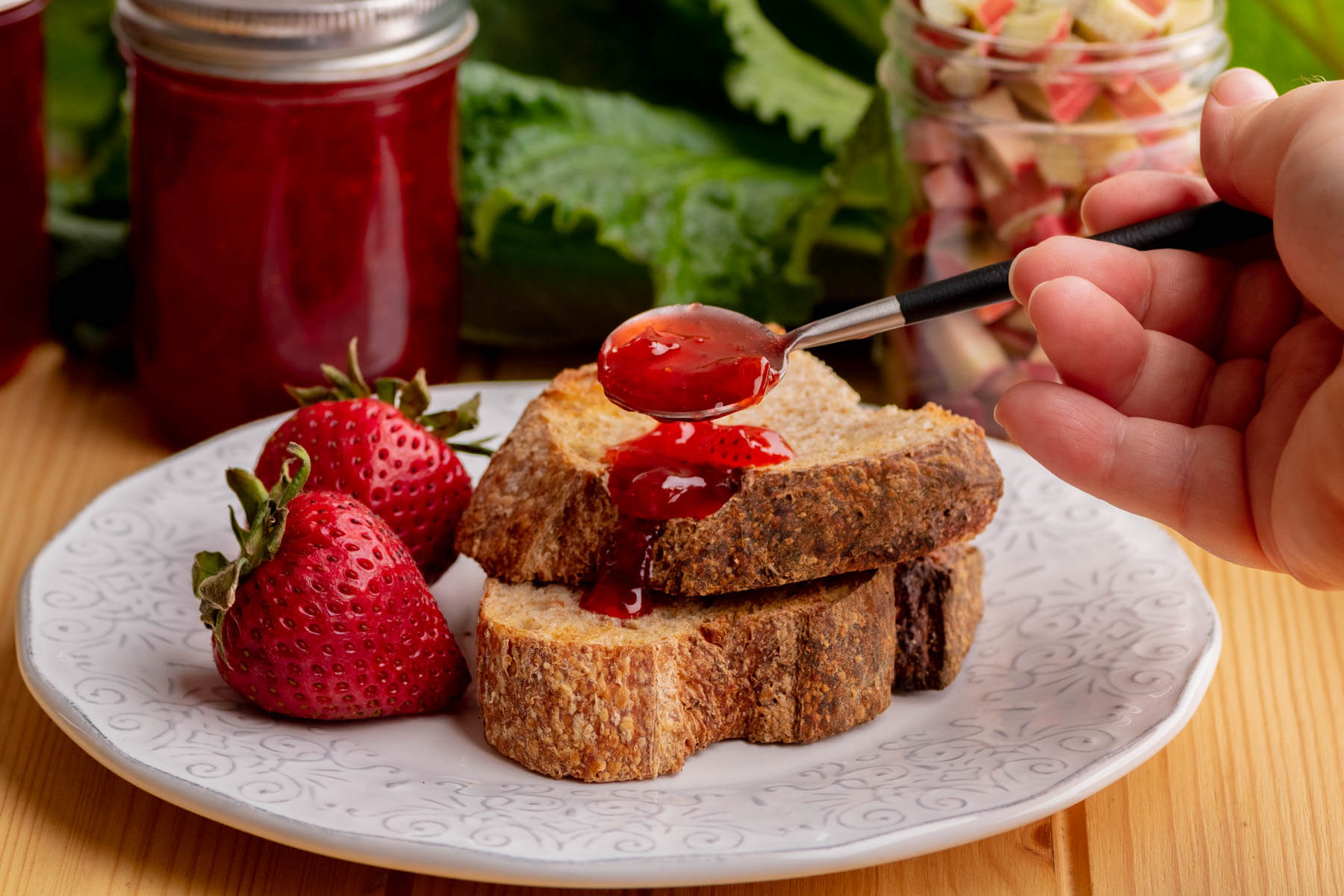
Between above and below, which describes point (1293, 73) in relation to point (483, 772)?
above

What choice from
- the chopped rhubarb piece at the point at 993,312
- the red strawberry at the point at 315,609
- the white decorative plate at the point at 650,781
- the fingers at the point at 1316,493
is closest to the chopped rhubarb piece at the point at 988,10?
the chopped rhubarb piece at the point at 993,312

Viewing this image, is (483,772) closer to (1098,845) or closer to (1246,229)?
(1098,845)

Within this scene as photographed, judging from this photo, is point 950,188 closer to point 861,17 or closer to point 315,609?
point 861,17

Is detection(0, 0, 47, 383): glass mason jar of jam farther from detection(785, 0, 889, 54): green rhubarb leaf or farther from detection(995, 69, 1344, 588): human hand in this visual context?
detection(995, 69, 1344, 588): human hand

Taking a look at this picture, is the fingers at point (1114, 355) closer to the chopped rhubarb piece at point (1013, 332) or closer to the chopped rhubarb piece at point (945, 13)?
the chopped rhubarb piece at point (1013, 332)

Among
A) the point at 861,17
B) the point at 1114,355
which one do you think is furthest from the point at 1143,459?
the point at 861,17

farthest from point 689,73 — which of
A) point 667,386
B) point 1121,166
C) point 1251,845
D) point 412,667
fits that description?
point 1251,845
